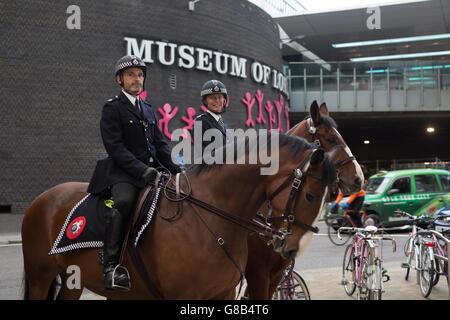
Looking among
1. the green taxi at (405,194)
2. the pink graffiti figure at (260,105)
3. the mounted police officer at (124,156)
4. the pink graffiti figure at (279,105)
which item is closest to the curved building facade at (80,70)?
the pink graffiti figure at (260,105)

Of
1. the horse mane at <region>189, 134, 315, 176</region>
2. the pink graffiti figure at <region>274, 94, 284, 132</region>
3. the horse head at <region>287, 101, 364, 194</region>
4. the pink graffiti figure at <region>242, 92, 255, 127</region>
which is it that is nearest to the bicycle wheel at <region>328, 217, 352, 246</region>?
the pink graffiti figure at <region>242, 92, 255, 127</region>

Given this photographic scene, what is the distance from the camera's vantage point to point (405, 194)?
58.9 ft

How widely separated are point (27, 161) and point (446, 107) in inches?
988

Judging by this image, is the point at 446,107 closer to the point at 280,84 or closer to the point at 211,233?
the point at 280,84

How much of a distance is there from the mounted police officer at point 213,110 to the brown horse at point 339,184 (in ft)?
3.05

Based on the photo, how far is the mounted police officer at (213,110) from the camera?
5.36 m

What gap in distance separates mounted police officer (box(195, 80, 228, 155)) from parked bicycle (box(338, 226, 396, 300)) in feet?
9.86

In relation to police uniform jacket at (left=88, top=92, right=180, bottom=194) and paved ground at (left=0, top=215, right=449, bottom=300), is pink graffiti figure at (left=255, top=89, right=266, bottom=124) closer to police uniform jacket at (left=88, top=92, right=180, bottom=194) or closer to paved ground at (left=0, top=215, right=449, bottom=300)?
paved ground at (left=0, top=215, right=449, bottom=300)

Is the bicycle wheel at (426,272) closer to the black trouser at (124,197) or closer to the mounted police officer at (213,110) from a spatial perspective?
the mounted police officer at (213,110)

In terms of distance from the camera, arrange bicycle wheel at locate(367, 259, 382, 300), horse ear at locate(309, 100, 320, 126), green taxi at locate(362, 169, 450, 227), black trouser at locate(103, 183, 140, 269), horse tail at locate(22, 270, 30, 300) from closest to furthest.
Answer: black trouser at locate(103, 183, 140, 269) < horse tail at locate(22, 270, 30, 300) < horse ear at locate(309, 100, 320, 126) < bicycle wheel at locate(367, 259, 382, 300) < green taxi at locate(362, 169, 450, 227)

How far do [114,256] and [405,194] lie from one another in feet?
51.6

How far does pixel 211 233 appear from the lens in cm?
386

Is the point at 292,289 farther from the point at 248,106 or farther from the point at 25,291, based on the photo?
the point at 248,106

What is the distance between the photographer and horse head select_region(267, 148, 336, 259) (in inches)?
142
